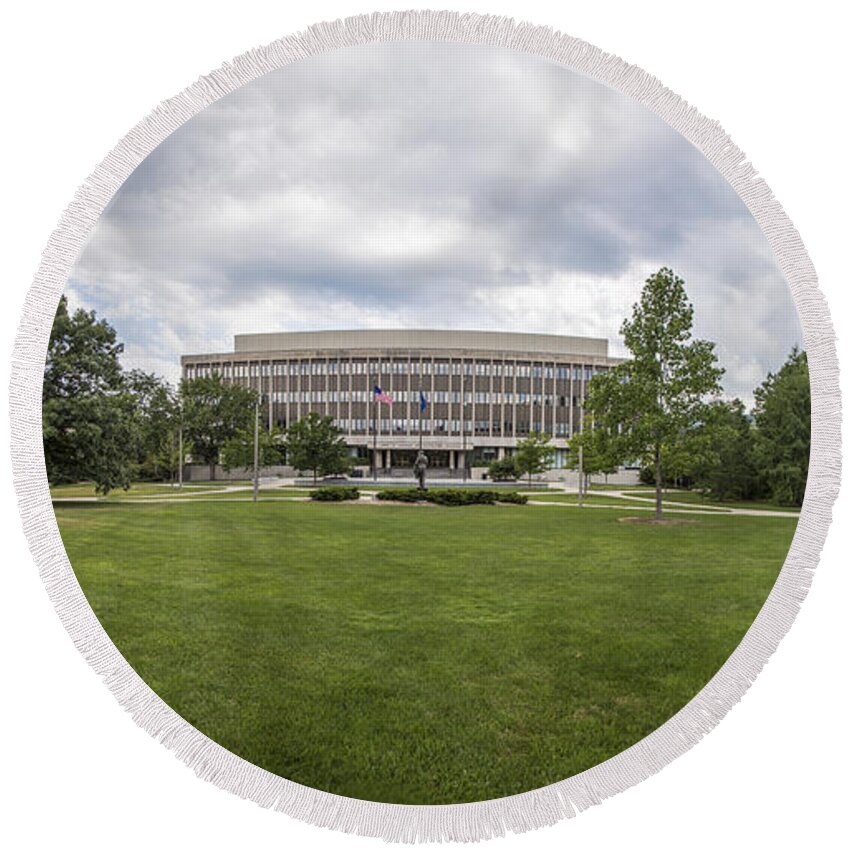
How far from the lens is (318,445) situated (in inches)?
105

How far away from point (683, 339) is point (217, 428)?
2.01 meters

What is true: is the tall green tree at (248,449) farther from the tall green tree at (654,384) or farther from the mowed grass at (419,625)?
the tall green tree at (654,384)

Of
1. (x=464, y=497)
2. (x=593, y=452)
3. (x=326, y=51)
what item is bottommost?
(x=464, y=497)

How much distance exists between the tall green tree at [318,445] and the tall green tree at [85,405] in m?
0.73

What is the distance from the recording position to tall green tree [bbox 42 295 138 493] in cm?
272

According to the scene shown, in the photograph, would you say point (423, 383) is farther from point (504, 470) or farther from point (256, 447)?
point (256, 447)

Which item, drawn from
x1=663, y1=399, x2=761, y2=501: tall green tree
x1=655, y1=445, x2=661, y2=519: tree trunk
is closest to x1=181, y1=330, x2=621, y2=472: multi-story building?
x1=655, y1=445, x2=661, y2=519: tree trunk

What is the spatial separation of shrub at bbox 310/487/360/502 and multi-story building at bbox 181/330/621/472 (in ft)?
0.53

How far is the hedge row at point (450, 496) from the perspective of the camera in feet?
8.98

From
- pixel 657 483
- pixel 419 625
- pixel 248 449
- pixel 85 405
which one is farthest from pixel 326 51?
pixel 419 625

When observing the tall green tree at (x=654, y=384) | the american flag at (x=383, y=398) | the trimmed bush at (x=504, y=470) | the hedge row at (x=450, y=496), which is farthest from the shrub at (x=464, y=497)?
the tall green tree at (x=654, y=384)

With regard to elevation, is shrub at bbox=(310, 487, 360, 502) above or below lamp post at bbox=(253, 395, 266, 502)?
below

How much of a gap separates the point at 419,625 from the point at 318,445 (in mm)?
847

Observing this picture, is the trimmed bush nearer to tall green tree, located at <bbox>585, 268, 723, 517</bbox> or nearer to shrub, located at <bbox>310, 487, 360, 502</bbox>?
tall green tree, located at <bbox>585, 268, 723, 517</bbox>
